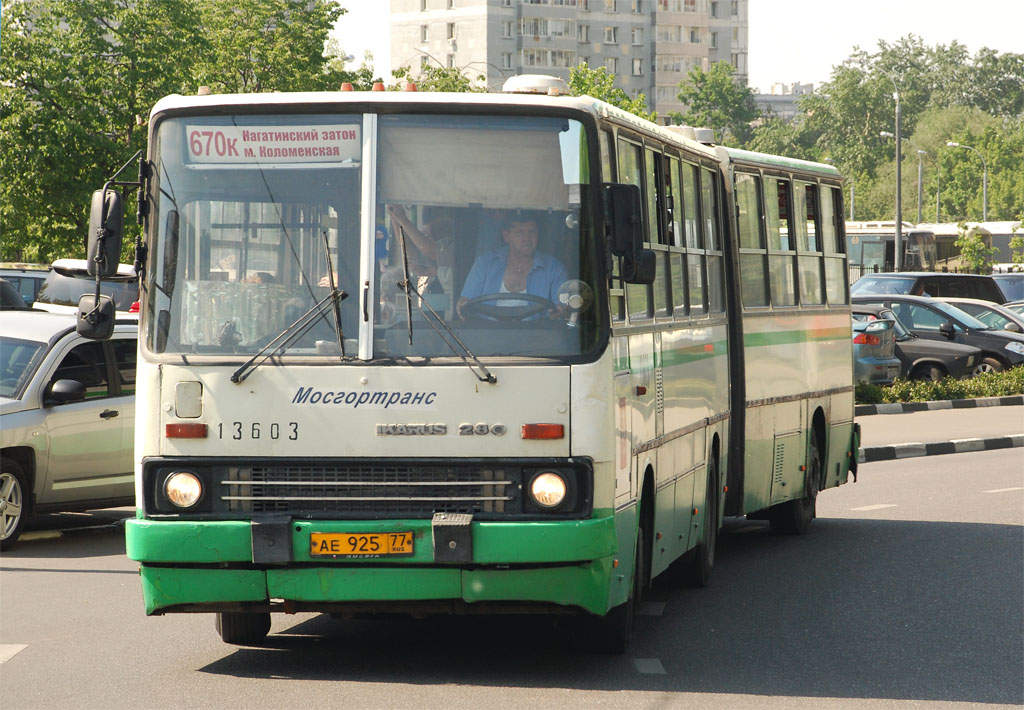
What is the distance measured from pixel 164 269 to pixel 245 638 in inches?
78.3

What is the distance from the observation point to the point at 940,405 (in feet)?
94.2

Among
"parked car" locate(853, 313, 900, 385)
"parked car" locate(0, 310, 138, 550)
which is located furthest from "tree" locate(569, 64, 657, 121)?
"parked car" locate(0, 310, 138, 550)

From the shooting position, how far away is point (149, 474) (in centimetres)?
762

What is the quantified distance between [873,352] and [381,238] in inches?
847

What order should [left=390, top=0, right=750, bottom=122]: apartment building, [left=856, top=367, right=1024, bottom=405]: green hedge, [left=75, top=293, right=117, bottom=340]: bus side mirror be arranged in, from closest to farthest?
[left=75, top=293, right=117, bottom=340]: bus side mirror, [left=856, top=367, right=1024, bottom=405]: green hedge, [left=390, top=0, right=750, bottom=122]: apartment building

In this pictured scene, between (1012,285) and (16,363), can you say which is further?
(1012,285)

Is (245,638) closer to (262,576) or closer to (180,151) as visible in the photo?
(262,576)

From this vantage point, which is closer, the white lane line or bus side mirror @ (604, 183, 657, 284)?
bus side mirror @ (604, 183, 657, 284)

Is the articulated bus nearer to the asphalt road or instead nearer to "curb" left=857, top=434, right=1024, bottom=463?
the asphalt road

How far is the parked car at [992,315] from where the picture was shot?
33219 millimetres

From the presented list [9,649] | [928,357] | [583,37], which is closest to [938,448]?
[928,357]

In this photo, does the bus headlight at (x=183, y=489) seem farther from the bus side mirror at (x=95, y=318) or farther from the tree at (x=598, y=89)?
the tree at (x=598, y=89)

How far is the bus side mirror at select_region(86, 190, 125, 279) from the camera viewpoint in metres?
7.64

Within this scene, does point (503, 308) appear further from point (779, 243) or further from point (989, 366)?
point (989, 366)
